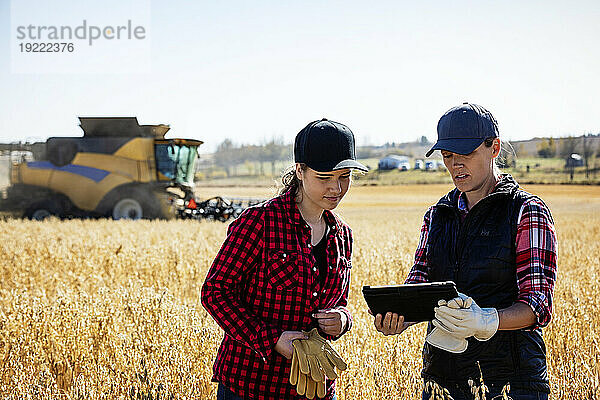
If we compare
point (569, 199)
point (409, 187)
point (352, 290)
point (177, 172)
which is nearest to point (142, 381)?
point (352, 290)

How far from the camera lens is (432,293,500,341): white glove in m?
2.04

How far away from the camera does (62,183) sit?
20.8 m

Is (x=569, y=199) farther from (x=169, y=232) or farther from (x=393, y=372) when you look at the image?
(x=393, y=372)

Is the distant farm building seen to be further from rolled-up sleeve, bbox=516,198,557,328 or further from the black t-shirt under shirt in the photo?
rolled-up sleeve, bbox=516,198,557,328

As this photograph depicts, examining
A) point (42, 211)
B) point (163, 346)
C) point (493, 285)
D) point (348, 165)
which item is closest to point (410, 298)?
point (493, 285)

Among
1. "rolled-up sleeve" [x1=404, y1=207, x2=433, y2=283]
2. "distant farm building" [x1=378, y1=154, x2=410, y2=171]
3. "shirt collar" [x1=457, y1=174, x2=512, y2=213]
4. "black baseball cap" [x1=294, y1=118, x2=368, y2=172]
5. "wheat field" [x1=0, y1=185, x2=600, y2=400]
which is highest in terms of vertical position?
"black baseball cap" [x1=294, y1=118, x2=368, y2=172]

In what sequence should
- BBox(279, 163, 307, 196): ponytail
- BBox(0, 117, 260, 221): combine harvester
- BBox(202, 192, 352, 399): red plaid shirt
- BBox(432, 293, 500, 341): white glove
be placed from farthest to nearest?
BBox(0, 117, 260, 221): combine harvester → BBox(279, 163, 307, 196): ponytail → BBox(202, 192, 352, 399): red plaid shirt → BBox(432, 293, 500, 341): white glove

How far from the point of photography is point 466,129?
7.55 ft

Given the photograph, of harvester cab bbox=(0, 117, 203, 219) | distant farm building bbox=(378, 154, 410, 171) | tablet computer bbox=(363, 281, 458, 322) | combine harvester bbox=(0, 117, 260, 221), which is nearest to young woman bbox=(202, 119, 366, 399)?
tablet computer bbox=(363, 281, 458, 322)

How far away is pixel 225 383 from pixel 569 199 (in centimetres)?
3068

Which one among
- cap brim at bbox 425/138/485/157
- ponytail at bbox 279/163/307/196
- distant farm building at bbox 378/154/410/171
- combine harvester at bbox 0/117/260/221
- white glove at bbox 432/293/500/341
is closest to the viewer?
white glove at bbox 432/293/500/341

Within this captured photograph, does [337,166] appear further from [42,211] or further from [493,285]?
[42,211]

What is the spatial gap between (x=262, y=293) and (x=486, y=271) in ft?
2.71

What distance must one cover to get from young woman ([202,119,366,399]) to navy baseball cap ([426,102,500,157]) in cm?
35
